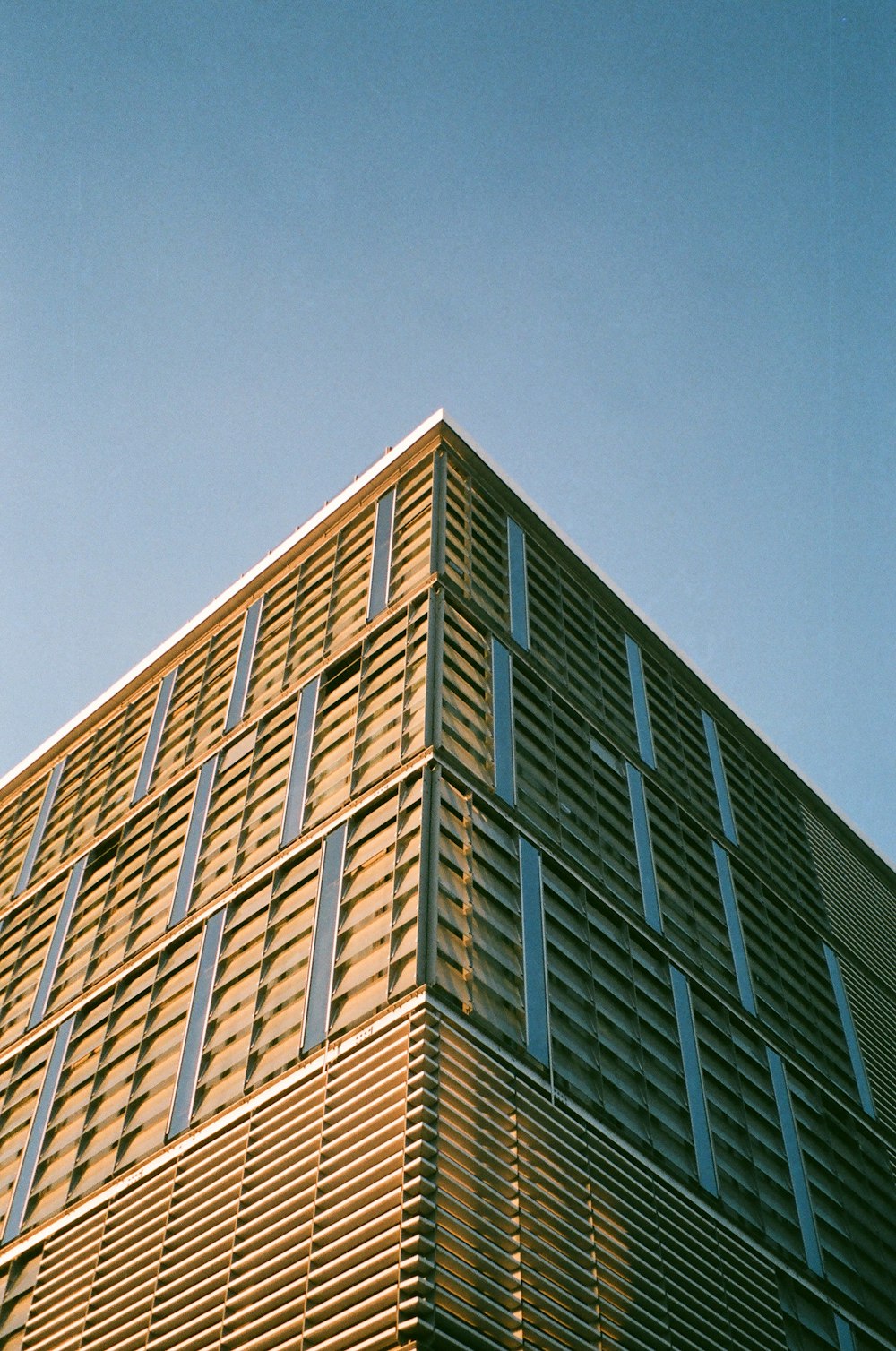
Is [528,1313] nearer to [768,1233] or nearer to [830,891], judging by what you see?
[768,1233]

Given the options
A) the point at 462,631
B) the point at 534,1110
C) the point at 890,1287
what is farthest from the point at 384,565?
the point at 890,1287

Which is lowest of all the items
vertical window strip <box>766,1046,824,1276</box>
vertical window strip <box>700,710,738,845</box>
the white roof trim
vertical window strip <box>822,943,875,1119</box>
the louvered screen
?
the louvered screen

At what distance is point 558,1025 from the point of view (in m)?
14.8

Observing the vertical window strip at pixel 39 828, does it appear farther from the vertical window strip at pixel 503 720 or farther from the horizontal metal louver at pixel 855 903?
the horizontal metal louver at pixel 855 903

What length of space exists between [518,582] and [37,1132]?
10.7 metres

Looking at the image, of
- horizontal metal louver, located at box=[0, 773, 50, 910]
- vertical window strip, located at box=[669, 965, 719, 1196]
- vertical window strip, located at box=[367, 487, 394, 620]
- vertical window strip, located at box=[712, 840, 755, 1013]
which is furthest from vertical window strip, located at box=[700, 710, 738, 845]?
horizontal metal louver, located at box=[0, 773, 50, 910]

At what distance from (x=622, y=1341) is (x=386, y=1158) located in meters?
2.58

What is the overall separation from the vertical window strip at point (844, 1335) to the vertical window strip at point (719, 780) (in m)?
8.18

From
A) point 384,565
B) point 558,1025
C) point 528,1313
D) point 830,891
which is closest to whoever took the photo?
point 528,1313

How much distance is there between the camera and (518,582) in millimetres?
22156

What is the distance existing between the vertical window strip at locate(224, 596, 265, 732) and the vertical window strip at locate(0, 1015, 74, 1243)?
5422 mm

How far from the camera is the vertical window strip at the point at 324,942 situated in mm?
14320

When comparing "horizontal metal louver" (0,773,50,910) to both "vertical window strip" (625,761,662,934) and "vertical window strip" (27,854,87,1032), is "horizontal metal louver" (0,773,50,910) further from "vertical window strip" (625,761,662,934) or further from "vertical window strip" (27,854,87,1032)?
"vertical window strip" (625,761,662,934)

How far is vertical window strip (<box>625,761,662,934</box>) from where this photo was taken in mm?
18656
